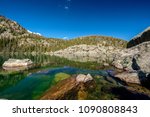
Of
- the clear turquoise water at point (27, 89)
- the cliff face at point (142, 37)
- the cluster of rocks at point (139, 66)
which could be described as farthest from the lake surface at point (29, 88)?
the cliff face at point (142, 37)

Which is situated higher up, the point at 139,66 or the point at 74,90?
the point at 139,66

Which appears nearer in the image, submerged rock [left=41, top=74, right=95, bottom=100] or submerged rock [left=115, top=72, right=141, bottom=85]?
submerged rock [left=41, top=74, right=95, bottom=100]

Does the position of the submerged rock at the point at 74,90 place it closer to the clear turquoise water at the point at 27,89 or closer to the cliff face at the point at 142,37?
the clear turquoise water at the point at 27,89

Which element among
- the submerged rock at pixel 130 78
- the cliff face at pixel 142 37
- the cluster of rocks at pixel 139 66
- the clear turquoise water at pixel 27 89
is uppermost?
the cliff face at pixel 142 37

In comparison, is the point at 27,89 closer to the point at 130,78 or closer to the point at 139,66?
the point at 130,78

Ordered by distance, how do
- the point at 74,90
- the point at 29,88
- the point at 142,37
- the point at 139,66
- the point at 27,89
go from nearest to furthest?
the point at 74,90
the point at 27,89
the point at 29,88
the point at 139,66
the point at 142,37

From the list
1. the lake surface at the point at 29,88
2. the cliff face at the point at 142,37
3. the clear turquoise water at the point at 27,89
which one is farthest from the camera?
the cliff face at the point at 142,37

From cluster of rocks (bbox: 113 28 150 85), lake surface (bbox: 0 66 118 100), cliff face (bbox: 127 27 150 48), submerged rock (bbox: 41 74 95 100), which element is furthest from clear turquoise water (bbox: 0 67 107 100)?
cliff face (bbox: 127 27 150 48)

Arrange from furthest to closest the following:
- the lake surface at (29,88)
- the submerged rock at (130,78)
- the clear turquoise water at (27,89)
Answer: the submerged rock at (130,78)
the lake surface at (29,88)
the clear turquoise water at (27,89)

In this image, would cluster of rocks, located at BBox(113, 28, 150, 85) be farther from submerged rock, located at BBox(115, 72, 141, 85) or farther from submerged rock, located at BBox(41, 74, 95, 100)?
submerged rock, located at BBox(41, 74, 95, 100)

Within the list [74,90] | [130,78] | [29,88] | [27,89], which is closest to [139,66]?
[130,78]

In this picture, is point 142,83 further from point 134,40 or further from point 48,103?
point 134,40

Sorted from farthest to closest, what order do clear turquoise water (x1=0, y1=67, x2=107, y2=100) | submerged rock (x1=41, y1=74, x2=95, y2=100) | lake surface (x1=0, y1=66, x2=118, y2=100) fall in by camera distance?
1. lake surface (x1=0, y1=66, x2=118, y2=100)
2. clear turquoise water (x1=0, y1=67, x2=107, y2=100)
3. submerged rock (x1=41, y1=74, x2=95, y2=100)

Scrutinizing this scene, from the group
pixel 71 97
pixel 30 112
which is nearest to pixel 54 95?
pixel 71 97
